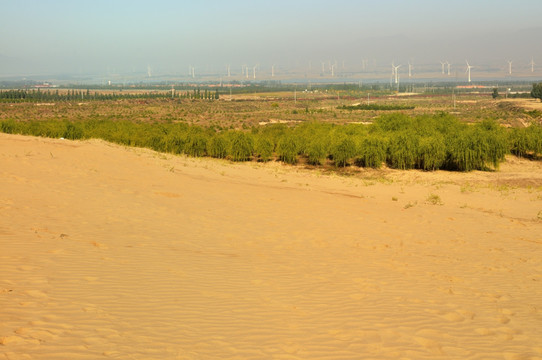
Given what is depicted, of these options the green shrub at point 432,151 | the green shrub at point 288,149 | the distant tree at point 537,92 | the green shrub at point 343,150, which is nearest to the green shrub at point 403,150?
the green shrub at point 432,151

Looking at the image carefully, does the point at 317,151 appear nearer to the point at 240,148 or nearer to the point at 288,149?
the point at 288,149

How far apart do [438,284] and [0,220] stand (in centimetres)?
1088

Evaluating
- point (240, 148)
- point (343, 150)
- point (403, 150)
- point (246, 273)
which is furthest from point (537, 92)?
point (246, 273)

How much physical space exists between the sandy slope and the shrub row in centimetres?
2091

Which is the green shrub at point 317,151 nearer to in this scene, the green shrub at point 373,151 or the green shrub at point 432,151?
the green shrub at point 373,151

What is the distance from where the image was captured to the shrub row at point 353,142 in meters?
A: 43.9

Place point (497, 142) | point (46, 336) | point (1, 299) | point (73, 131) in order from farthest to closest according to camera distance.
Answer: point (73, 131)
point (497, 142)
point (1, 299)
point (46, 336)

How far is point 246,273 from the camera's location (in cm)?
1128

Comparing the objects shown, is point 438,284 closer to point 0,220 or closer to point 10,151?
point 0,220

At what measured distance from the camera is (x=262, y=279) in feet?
35.7

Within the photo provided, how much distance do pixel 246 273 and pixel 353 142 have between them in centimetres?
3625

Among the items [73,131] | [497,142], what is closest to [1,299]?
[497,142]

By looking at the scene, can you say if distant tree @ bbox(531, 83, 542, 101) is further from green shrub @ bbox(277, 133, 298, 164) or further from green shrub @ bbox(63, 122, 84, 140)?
green shrub @ bbox(63, 122, 84, 140)

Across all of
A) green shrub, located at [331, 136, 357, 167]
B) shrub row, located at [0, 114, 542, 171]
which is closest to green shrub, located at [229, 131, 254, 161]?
shrub row, located at [0, 114, 542, 171]
